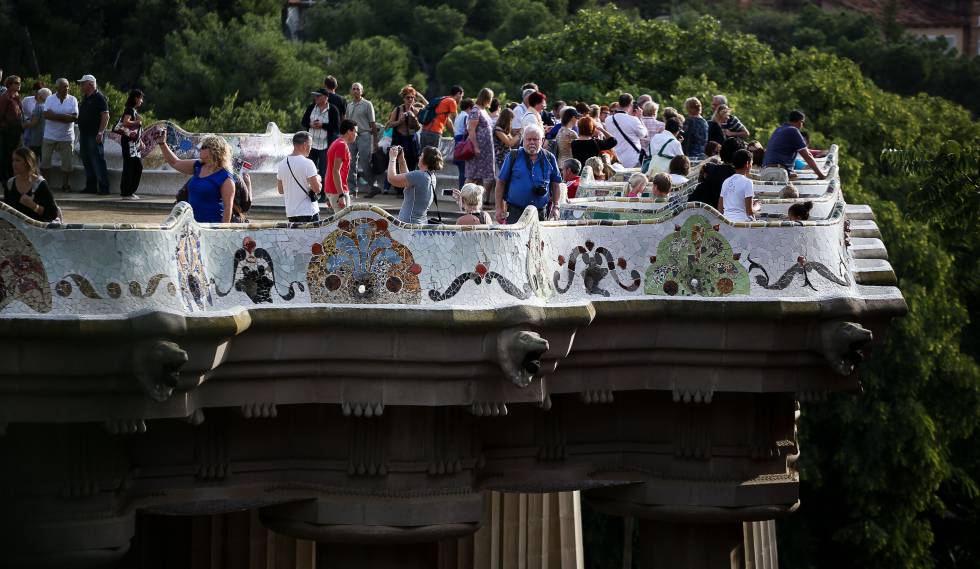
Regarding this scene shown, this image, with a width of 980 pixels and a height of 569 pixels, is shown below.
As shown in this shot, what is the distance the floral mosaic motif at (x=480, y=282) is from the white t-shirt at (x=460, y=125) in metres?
8.77

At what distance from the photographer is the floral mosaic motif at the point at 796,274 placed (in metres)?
16.9

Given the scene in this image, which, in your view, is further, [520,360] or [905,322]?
[905,322]

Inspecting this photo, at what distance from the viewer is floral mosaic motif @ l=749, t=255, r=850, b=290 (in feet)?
55.6

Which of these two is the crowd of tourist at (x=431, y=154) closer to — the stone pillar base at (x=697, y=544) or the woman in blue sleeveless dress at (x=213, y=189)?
the woman in blue sleeveless dress at (x=213, y=189)

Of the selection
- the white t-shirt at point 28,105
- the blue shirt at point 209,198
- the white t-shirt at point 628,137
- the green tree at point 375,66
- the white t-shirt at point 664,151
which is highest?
the green tree at point 375,66

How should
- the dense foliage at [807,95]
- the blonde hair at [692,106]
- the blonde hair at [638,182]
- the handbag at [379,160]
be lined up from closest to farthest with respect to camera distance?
the blonde hair at [638,182], the blonde hair at [692,106], the handbag at [379,160], the dense foliage at [807,95]

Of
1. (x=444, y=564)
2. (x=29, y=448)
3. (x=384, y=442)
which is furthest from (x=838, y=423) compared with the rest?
(x=29, y=448)

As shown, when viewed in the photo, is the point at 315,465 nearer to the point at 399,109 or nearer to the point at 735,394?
the point at 735,394

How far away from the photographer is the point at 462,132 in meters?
24.3

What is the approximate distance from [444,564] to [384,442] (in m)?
3.91

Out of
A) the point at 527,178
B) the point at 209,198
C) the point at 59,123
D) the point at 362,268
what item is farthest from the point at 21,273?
the point at 59,123

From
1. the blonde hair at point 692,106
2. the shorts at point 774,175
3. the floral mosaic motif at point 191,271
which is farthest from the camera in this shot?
the blonde hair at point 692,106

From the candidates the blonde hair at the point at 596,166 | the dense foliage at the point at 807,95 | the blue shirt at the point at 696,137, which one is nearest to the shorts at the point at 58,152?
the blonde hair at the point at 596,166

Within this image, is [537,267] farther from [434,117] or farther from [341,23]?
[341,23]
